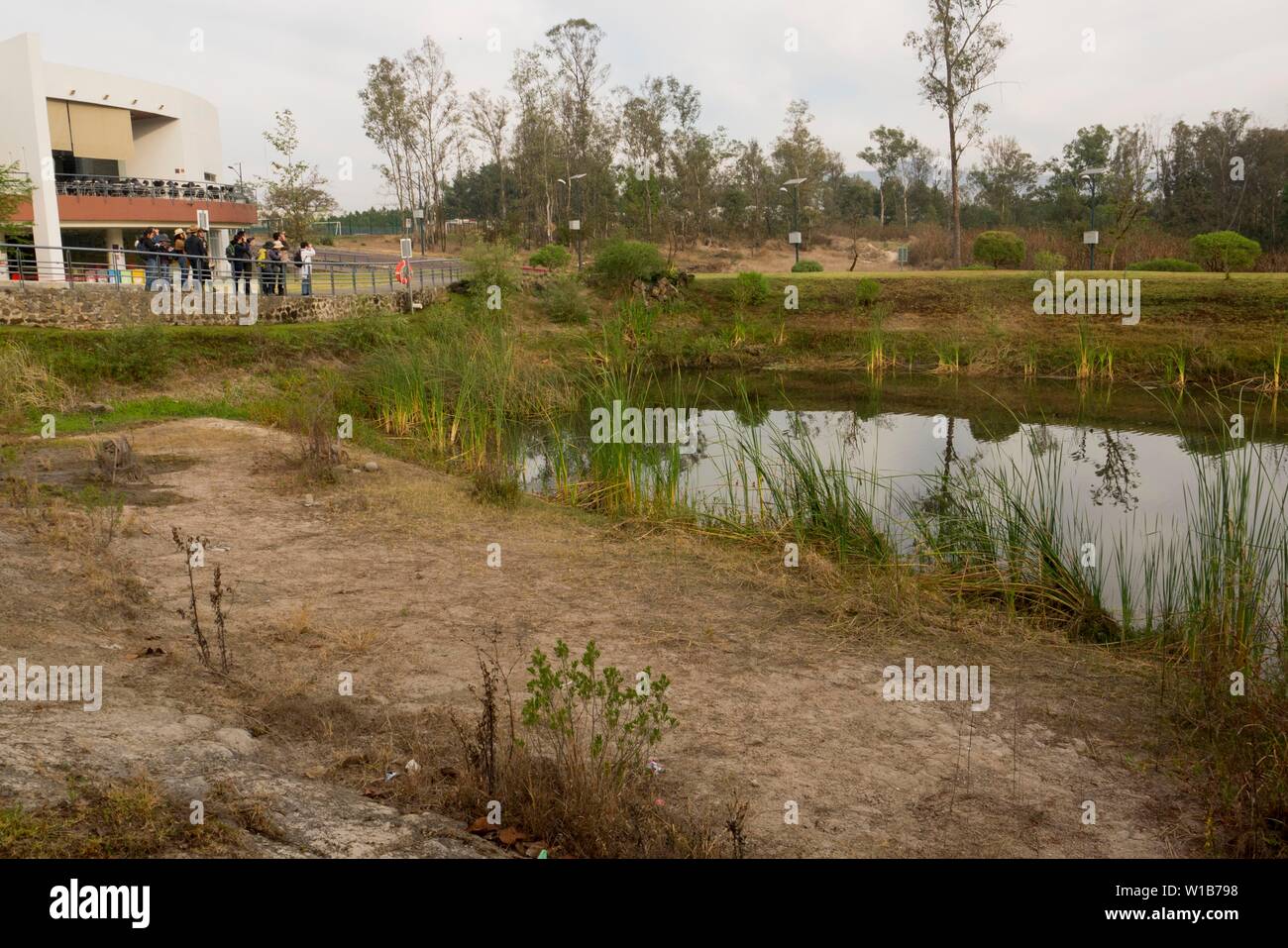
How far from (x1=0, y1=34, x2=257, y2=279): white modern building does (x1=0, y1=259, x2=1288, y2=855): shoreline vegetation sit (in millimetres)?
14621

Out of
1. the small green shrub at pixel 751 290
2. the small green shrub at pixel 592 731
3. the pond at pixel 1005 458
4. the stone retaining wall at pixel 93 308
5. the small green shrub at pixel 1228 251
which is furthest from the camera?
the small green shrub at pixel 751 290

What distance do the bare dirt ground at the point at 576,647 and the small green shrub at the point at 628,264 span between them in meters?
18.7

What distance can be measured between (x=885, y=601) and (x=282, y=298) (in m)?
15.8

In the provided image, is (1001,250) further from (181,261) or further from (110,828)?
(110,828)

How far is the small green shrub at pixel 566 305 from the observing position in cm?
2419

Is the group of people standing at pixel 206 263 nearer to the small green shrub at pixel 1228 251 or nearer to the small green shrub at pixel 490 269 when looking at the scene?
the small green shrub at pixel 490 269

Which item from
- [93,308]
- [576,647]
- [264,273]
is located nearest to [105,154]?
[264,273]

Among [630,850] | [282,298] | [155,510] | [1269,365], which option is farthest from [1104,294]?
[630,850]

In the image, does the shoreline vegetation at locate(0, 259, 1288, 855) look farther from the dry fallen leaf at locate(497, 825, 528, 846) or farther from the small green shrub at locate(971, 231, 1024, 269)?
the small green shrub at locate(971, 231, 1024, 269)

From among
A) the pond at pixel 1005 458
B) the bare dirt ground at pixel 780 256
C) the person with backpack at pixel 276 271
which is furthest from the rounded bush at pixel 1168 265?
the person with backpack at pixel 276 271

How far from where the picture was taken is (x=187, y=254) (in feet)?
58.3

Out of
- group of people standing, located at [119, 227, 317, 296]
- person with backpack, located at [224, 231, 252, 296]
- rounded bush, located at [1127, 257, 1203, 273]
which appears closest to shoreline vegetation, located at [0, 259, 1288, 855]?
group of people standing, located at [119, 227, 317, 296]

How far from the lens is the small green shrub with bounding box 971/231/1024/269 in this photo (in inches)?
1141

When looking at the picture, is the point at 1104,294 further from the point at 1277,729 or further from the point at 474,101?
the point at 474,101
